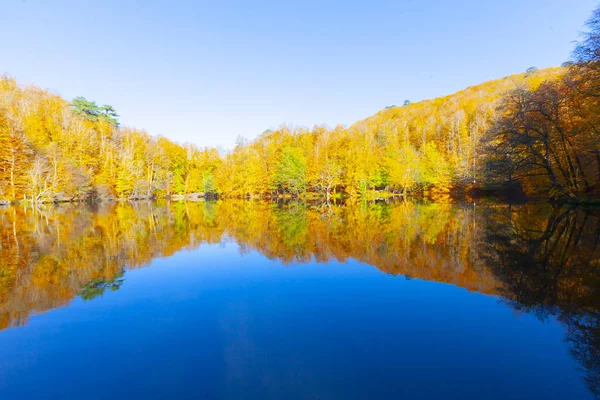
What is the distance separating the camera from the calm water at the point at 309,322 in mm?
3346

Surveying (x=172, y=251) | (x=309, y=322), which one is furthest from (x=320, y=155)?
(x=309, y=322)

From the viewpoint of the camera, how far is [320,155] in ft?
164

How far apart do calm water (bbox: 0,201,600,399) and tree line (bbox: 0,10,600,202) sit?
15.6m

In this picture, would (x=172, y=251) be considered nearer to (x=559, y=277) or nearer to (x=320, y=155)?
(x=559, y=277)

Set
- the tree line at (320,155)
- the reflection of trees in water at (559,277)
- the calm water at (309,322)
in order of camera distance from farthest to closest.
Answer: the tree line at (320,155) < the reflection of trees in water at (559,277) < the calm water at (309,322)

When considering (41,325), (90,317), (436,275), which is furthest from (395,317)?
(41,325)

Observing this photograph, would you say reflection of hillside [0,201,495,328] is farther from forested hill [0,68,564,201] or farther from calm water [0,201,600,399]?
forested hill [0,68,564,201]

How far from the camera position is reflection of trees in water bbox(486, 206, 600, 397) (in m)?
4.12

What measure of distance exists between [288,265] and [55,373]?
19.4ft

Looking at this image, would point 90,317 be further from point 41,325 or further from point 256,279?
point 256,279

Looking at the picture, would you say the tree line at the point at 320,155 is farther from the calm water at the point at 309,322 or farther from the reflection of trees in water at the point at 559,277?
the calm water at the point at 309,322

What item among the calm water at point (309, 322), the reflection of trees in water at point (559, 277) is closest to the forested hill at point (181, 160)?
the reflection of trees in water at point (559, 277)

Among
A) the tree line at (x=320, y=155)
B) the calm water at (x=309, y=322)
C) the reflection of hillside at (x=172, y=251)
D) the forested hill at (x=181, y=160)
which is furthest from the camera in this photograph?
the forested hill at (x=181, y=160)

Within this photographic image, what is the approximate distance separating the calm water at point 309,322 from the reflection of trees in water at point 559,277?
39 mm
